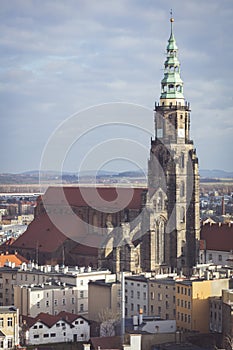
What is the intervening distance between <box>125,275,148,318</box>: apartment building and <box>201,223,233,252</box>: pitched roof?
3012 cm

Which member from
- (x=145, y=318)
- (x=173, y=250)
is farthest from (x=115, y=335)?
(x=173, y=250)

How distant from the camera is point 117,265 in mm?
100375

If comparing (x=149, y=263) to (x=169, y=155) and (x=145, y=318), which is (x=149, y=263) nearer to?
(x=169, y=155)

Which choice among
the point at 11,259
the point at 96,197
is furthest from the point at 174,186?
the point at 11,259

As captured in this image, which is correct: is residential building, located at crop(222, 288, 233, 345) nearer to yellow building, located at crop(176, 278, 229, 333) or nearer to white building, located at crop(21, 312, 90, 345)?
yellow building, located at crop(176, 278, 229, 333)

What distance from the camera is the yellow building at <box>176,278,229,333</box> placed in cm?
7675

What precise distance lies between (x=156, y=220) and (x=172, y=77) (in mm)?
18203

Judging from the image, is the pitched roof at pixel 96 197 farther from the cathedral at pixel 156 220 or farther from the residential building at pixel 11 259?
the residential building at pixel 11 259

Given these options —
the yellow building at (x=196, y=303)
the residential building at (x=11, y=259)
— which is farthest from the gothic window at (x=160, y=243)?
the yellow building at (x=196, y=303)

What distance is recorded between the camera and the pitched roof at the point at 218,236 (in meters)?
117

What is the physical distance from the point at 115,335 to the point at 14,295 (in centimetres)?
1741

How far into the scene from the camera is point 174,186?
108188mm

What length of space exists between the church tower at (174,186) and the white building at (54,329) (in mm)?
27808

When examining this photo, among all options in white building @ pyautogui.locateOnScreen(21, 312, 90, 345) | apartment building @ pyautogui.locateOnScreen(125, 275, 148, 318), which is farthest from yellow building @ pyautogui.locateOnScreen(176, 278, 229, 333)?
white building @ pyautogui.locateOnScreen(21, 312, 90, 345)
